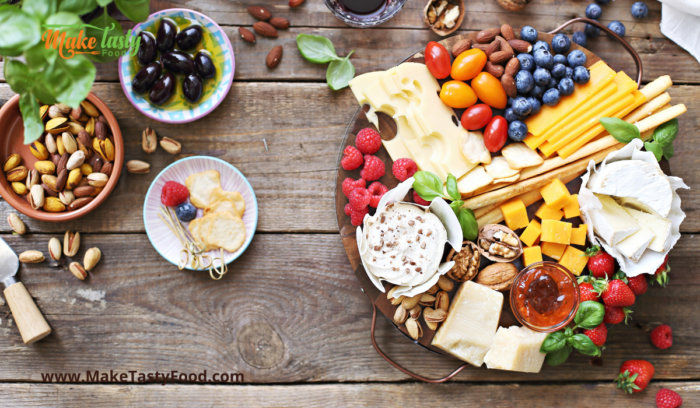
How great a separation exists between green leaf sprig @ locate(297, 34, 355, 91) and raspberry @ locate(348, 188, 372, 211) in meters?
0.39

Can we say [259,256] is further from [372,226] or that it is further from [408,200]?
[408,200]

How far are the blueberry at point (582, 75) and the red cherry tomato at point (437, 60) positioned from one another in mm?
403

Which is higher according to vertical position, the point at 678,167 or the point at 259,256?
the point at 678,167

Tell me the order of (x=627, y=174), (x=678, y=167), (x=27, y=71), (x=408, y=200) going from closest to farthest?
(x=27, y=71)
(x=627, y=174)
(x=408, y=200)
(x=678, y=167)

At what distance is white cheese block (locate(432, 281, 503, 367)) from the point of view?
4.42 feet

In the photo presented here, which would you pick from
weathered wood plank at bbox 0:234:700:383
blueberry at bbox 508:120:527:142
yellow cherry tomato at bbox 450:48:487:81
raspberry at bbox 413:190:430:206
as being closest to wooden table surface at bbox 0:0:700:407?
weathered wood plank at bbox 0:234:700:383

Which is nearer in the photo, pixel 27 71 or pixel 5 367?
pixel 27 71

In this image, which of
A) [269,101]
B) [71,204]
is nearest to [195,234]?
[71,204]

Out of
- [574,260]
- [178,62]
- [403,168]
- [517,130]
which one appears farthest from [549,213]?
[178,62]

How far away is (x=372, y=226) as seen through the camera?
133 centimetres

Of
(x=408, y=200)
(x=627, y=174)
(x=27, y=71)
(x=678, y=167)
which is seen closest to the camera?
(x=27, y=71)

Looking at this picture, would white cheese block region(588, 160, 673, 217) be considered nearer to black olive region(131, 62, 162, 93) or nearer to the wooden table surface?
the wooden table surface

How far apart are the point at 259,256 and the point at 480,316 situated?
78 cm

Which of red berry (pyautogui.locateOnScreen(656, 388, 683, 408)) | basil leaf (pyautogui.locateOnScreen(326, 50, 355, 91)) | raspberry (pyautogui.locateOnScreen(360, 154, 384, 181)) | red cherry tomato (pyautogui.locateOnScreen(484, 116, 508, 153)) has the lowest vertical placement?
red berry (pyautogui.locateOnScreen(656, 388, 683, 408))
